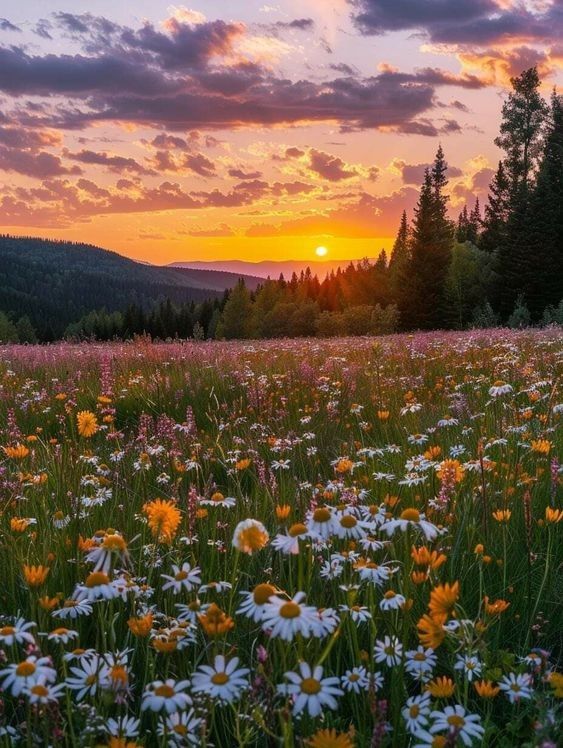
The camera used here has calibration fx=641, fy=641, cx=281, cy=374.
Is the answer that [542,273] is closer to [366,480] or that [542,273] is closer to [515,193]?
[515,193]

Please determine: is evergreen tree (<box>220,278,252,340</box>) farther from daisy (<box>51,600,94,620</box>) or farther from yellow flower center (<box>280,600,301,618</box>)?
yellow flower center (<box>280,600,301,618</box>)

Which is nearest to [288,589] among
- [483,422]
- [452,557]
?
[452,557]

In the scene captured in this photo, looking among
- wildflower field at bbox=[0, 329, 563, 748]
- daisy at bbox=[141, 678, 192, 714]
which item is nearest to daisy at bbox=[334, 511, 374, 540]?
wildflower field at bbox=[0, 329, 563, 748]

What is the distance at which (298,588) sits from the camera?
1839mm

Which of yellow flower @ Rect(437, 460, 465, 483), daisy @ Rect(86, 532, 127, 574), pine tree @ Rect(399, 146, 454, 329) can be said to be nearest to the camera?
daisy @ Rect(86, 532, 127, 574)

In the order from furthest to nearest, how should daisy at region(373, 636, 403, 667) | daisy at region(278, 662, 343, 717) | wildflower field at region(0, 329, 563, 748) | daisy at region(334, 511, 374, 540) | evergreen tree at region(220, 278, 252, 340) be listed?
evergreen tree at region(220, 278, 252, 340), daisy at region(373, 636, 403, 667), daisy at region(334, 511, 374, 540), wildflower field at region(0, 329, 563, 748), daisy at region(278, 662, 343, 717)

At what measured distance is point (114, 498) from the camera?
3.69 metres

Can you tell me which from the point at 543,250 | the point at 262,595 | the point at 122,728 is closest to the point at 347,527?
the point at 262,595

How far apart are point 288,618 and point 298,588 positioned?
0.53m

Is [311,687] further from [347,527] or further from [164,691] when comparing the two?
[347,527]

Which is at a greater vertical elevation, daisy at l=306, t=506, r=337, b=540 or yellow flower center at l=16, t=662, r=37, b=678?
daisy at l=306, t=506, r=337, b=540

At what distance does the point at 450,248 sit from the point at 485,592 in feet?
186

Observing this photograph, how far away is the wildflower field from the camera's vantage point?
4.94 feet

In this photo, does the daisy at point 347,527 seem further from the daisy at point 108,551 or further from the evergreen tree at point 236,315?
the evergreen tree at point 236,315
